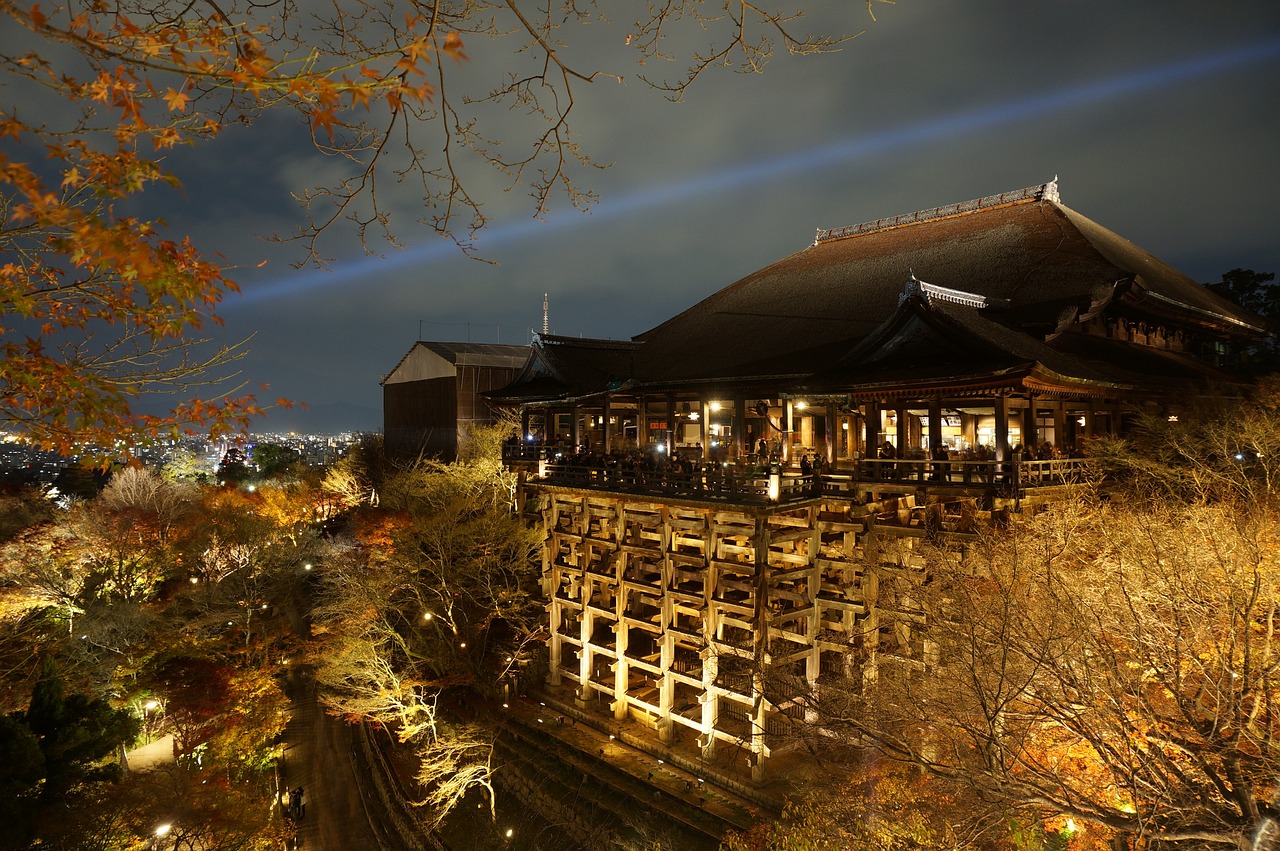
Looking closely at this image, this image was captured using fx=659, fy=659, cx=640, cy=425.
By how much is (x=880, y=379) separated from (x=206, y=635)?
72.7 ft

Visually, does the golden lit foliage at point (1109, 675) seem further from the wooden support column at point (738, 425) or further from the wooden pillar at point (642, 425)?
the wooden pillar at point (642, 425)

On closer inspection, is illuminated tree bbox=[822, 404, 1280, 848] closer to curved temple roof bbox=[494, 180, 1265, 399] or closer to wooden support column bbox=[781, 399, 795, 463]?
curved temple roof bbox=[494, 180, 1265, 399]

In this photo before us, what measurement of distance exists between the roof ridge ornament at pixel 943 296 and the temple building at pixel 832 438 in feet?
0.21

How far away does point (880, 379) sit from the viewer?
577 inches

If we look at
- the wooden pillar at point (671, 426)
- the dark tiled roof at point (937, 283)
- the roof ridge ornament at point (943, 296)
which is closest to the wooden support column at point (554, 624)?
the wooden pillar at point (671, 426)

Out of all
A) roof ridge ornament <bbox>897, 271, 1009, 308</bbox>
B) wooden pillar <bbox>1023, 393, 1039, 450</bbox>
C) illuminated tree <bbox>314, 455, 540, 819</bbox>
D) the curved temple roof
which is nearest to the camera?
wooden pillar <bbox>1023, 393, 1039, 450</bbox>

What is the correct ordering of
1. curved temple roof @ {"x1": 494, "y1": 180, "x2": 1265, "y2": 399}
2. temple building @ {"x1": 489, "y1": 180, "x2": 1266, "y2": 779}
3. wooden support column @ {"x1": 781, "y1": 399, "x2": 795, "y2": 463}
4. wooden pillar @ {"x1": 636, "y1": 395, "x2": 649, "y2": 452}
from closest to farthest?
temple building @ {"x1": 489, "y1": 180, "x2": 1266, "y2": 779} < curved temple roof @ {"x1": 494, "y1": 180, "x2": 1265, "y2": 399} < wooden support column @ {"x1": 781, "y1": 399, "x2": 795, "y2": 463} < wooden pillar @ {"x1": 636, "y1": 395, "x2": 649, "y2": 452}

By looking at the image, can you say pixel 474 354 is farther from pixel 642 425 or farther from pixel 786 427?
pixel 786 427

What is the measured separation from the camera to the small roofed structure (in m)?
35.9

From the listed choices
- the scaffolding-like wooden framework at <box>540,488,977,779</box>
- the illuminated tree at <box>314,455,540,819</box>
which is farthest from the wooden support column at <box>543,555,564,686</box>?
the illuminated tree at <box>314,455,540,819</box>

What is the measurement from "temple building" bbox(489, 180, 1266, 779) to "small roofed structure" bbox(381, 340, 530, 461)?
1018cm

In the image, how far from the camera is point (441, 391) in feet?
121

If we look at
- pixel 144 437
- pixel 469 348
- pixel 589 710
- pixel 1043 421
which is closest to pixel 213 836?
pixel 589 710

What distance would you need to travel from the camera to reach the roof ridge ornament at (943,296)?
15.3m
